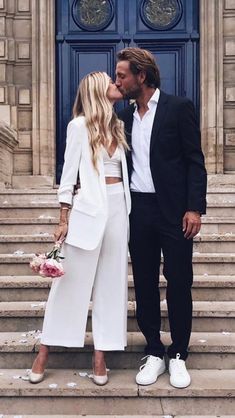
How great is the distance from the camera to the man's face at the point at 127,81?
10.7ft

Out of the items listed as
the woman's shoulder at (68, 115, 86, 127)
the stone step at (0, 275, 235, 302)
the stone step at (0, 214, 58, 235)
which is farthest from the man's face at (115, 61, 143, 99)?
the stone step at (0, 214, 58, 235)

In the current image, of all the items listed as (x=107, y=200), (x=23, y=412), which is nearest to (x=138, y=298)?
(x=107, y=200)

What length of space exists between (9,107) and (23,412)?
5665mm

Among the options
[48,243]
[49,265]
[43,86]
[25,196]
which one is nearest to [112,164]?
[49,265]

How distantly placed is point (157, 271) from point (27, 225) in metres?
2.56

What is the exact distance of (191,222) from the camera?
324cm

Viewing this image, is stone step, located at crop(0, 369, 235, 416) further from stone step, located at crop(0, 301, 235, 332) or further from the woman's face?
the woman's face

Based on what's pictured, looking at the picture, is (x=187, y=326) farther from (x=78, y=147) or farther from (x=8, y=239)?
(x=8, y=239)

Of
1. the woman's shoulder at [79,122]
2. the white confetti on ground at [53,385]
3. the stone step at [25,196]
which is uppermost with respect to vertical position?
the woman's shoulder at [79,122]

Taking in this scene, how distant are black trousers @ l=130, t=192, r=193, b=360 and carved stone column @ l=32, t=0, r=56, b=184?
198 inches

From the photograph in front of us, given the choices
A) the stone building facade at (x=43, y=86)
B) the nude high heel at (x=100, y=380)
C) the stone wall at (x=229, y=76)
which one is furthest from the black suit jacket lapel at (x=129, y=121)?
the stone wall at (x=229, y=76)

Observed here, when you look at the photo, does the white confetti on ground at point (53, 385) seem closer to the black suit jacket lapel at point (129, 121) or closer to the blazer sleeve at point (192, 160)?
the blazer sleeve at point (192, 160)

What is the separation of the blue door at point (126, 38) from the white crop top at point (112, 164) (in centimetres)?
534

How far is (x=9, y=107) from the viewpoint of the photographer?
323 inches
